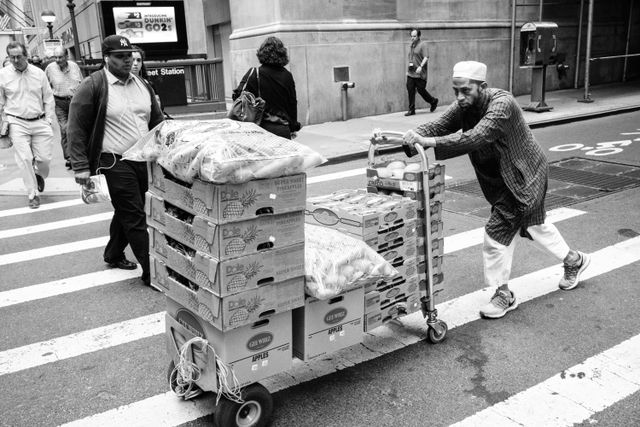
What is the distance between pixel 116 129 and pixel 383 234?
2.71 meters

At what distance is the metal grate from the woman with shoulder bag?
242cm

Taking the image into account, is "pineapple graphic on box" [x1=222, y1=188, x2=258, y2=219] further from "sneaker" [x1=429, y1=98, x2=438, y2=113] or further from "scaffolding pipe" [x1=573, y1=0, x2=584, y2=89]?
"scaffolding pipe" [x1=573, y1=0, x2=584, y2=89]

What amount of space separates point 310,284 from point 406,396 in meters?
0.97

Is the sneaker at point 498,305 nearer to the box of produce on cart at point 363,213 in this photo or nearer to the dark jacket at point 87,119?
the box of produce on cart at point 363,213

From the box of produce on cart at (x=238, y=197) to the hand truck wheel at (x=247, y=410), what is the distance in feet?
3.11

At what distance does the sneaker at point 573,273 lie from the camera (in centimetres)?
512

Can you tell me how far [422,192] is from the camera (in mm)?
4035

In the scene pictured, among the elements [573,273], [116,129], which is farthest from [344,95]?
[573,273]

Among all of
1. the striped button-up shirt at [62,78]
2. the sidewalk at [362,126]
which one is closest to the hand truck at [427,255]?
the sidewalk at [362,126]

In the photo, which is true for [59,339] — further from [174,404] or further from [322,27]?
[322,27]

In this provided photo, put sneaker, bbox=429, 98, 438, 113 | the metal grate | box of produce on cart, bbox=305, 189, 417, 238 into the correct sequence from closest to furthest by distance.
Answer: box of produce on cart, bbox=305, 189, 417, 238 → the metal grate → sneaker, bbox=429, 98, 438, 113

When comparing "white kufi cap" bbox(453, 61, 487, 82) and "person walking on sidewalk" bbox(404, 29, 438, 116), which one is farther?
"person walking on sidewalk" bbox(404, 29, 438, 116)

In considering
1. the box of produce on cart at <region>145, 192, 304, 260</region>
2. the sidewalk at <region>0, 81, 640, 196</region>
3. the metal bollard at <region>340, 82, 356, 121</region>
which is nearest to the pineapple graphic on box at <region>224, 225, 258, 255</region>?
the box of produce on cart at <region>145, 192, 304, 260</region>

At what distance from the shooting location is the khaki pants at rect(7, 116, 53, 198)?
8.41 meters
